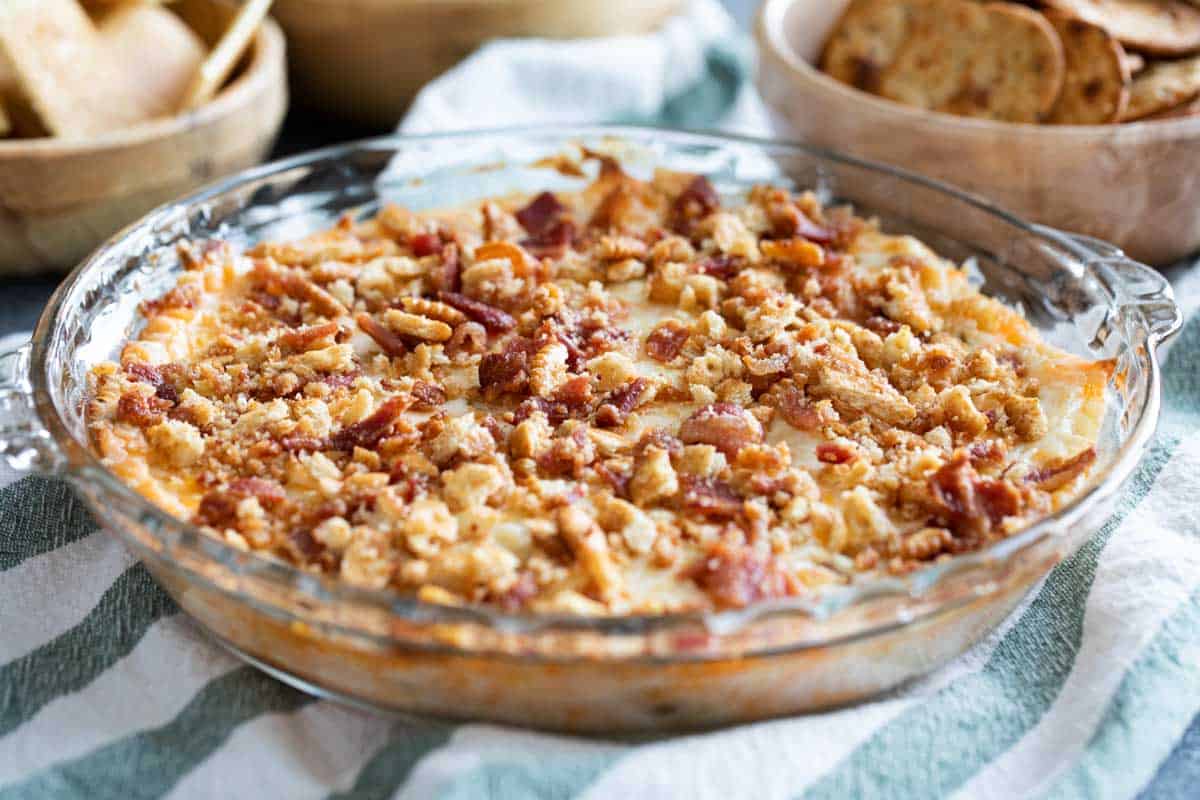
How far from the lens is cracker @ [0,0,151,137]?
219 centimetres

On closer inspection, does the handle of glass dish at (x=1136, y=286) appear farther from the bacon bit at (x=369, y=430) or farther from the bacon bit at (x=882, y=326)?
the bacon bit at (x=369, y=430)

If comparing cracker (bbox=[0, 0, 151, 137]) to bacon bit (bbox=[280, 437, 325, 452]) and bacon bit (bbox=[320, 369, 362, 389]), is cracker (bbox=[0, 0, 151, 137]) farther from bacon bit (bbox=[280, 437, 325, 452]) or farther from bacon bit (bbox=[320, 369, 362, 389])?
bacon bit (bbox=[280, 437, 325, 452])

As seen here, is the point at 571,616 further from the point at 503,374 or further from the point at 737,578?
the point at 503,374

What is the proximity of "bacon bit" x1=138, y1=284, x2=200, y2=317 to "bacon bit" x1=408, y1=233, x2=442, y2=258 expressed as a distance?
0.34 meters

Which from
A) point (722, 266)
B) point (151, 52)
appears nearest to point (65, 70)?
point (151, 52)

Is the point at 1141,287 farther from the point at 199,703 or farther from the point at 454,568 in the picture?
the point at 199,703

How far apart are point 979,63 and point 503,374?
1.18 metres

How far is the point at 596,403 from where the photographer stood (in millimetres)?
1659

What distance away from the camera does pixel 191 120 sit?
226cm

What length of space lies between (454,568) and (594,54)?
1735 mm

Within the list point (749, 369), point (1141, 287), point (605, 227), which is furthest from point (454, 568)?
point (1141, 287)

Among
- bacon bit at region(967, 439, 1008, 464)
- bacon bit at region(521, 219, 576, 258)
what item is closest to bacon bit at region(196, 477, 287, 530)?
bacon bit at region(521, 219, 576, 258)

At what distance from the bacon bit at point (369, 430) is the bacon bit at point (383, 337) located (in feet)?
0.55

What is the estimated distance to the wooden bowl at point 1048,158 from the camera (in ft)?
6.93
